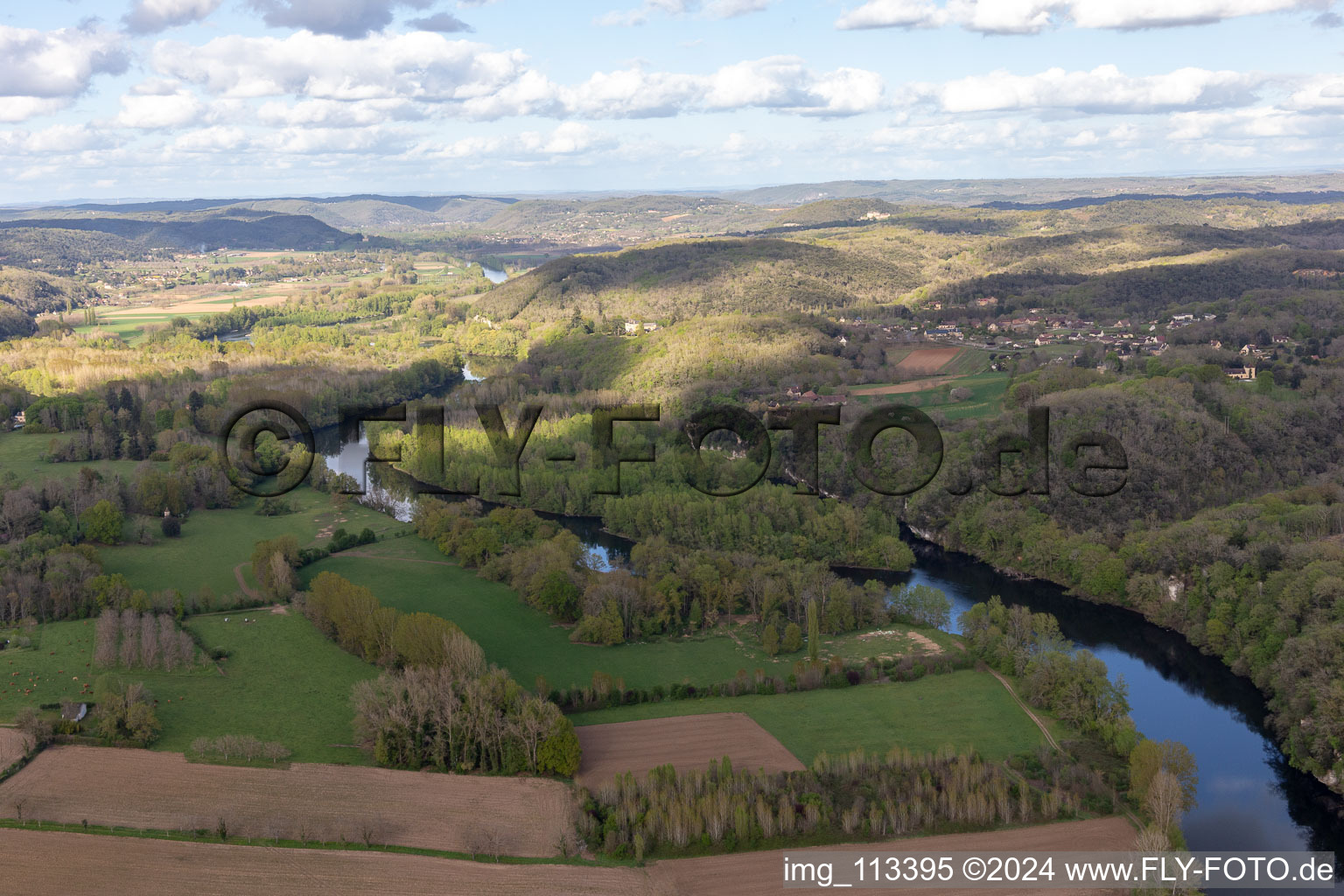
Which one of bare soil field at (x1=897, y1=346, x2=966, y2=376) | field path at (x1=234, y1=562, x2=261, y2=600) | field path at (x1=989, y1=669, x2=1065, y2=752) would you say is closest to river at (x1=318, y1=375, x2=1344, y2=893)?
field path at (x1=989, y1=669, x2=1065, y2=752)

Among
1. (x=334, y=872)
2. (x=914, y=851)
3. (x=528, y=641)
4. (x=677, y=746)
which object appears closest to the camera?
(x=334, y=872)

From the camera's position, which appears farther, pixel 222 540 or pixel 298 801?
pixel 222 540

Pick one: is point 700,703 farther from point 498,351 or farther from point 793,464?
point 498,351

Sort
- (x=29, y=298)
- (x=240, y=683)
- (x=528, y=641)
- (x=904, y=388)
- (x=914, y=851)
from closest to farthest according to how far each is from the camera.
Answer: (x=914, y=851) → (x=240, y=683) → (x=528, y=641) → (x=904, y=388) → (x=29, y=298)

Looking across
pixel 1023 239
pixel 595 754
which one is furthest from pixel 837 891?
pixel 1023 239

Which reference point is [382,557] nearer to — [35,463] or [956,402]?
[35,463]

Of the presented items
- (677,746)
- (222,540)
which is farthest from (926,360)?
(677,746)

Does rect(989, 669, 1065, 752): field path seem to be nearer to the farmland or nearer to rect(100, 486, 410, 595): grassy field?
the farmland

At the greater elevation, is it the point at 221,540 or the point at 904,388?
the point at 904,388
